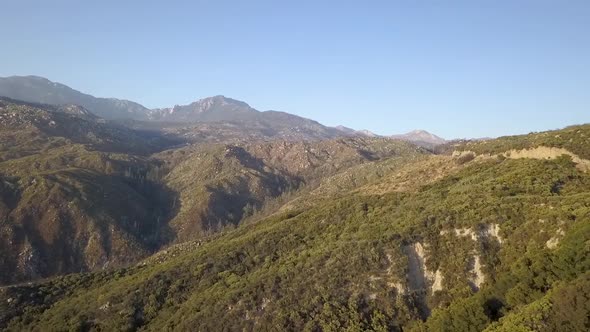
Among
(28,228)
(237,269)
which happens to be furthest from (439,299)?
(28,228)

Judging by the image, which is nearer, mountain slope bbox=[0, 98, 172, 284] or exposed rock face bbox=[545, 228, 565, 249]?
exposed rock face bbox=[545, 228, 565, 249]

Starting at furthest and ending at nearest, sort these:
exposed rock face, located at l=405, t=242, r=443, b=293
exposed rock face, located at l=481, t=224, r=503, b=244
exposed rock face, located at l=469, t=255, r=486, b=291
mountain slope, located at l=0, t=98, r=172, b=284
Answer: mountain slope, located at l=0, t=98, r=172, b=284 < exposed rock face, located at l=481, t=224, r=503, b=244 < exposed rock face, located at l=405, t=242, r=443, b=293 < exposed rock face, located at l=469, t=255, r=486, b=291

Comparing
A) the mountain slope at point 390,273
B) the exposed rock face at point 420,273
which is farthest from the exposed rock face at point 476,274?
the exposed rock face at point 420,273

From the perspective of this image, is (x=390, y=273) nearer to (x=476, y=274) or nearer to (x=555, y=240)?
(x=476, y=274)

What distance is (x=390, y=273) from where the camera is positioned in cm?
3681

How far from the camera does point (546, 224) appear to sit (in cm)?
3347

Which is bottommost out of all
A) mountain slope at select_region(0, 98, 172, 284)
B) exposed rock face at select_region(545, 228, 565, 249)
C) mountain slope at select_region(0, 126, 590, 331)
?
mountain slope at select_region(0, 98, 172, 284)

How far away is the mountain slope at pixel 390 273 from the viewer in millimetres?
28938

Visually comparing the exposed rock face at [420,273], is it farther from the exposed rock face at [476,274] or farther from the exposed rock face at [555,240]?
the exposed rock face at [555,240]

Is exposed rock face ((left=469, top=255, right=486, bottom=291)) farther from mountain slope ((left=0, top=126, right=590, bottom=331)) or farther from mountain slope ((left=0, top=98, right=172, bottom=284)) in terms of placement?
mountain slope ((left=0, top=98, right=172, bottom=284))

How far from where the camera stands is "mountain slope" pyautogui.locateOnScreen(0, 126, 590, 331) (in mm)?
28938

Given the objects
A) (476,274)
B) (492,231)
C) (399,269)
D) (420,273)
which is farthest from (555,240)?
(399,269)

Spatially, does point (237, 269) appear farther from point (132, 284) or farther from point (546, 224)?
point (546, 224)

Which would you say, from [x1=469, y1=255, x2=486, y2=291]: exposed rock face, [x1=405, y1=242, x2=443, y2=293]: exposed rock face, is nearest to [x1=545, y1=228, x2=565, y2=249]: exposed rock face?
[x1=469, y1=255, x2=486, y2=291]: exposed rock face
